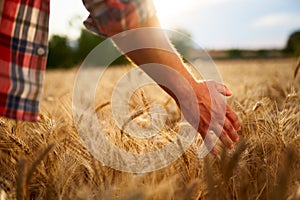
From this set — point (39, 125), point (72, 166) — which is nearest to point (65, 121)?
point (39, 125)

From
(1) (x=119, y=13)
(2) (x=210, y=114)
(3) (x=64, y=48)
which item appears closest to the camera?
(1) (x=119, y=13)

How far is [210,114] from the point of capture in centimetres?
97

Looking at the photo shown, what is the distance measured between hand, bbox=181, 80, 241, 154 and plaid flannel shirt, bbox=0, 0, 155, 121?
247 mm

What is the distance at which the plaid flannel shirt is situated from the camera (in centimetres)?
98

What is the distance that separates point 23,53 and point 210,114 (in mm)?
452

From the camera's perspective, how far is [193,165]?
91 cm

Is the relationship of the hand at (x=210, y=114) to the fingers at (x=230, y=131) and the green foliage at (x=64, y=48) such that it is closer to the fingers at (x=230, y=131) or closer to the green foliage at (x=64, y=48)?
the fingers at (x=230, y=131)

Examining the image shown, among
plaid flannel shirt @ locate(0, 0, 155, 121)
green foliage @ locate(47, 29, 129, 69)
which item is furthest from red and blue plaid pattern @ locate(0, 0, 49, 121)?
green foliage @ locate(47, 29, 129, 69)

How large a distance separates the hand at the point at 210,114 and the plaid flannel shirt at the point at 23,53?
25cm

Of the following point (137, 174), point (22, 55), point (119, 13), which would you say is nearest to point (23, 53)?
point (22, 55)

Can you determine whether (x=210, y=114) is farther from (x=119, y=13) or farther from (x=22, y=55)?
(x=22, y=55)

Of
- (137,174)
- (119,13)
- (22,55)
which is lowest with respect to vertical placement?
(137,174)

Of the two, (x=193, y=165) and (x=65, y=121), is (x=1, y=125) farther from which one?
(x=193, y=165)

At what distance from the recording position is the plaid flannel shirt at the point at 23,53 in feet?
3.22
